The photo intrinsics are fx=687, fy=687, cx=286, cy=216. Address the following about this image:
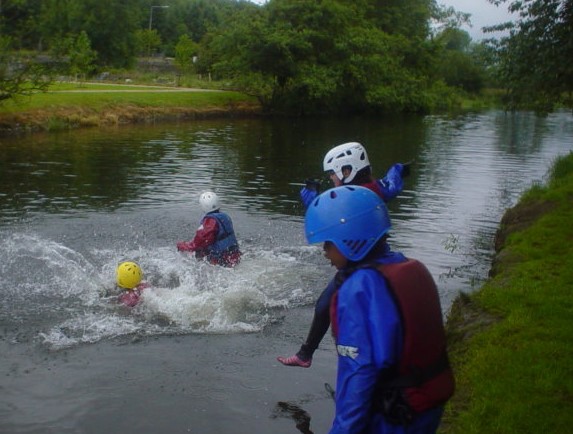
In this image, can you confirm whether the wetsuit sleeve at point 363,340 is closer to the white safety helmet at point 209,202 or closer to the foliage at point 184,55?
the white safety helmet at point 209,202

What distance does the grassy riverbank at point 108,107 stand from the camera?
120ft

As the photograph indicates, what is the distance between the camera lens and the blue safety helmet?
3.51 meters

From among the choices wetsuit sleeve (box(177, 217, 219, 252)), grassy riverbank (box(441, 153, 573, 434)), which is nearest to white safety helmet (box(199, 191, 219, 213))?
wetsuit sleeve (box(177, 217, 219, 252))

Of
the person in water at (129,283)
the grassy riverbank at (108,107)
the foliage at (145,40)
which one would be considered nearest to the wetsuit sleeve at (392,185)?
the person in water at (129,283)

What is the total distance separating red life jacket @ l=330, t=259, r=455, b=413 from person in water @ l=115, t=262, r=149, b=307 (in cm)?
723

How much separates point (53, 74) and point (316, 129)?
687 inches

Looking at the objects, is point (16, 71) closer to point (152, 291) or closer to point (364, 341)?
point (152, 291)

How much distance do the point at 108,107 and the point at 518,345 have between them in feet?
127

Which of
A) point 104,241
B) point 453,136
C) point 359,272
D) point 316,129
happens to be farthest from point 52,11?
point 359,272

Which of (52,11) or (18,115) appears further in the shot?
(52,11)

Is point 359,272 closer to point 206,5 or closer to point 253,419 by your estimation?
point 253,419

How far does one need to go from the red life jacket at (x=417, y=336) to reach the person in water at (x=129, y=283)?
7.23 meters

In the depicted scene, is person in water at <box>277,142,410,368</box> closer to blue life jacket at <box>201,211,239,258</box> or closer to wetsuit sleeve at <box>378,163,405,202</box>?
wetsuit sleeve at <box>378,163,405,202</box>

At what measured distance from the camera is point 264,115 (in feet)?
182
